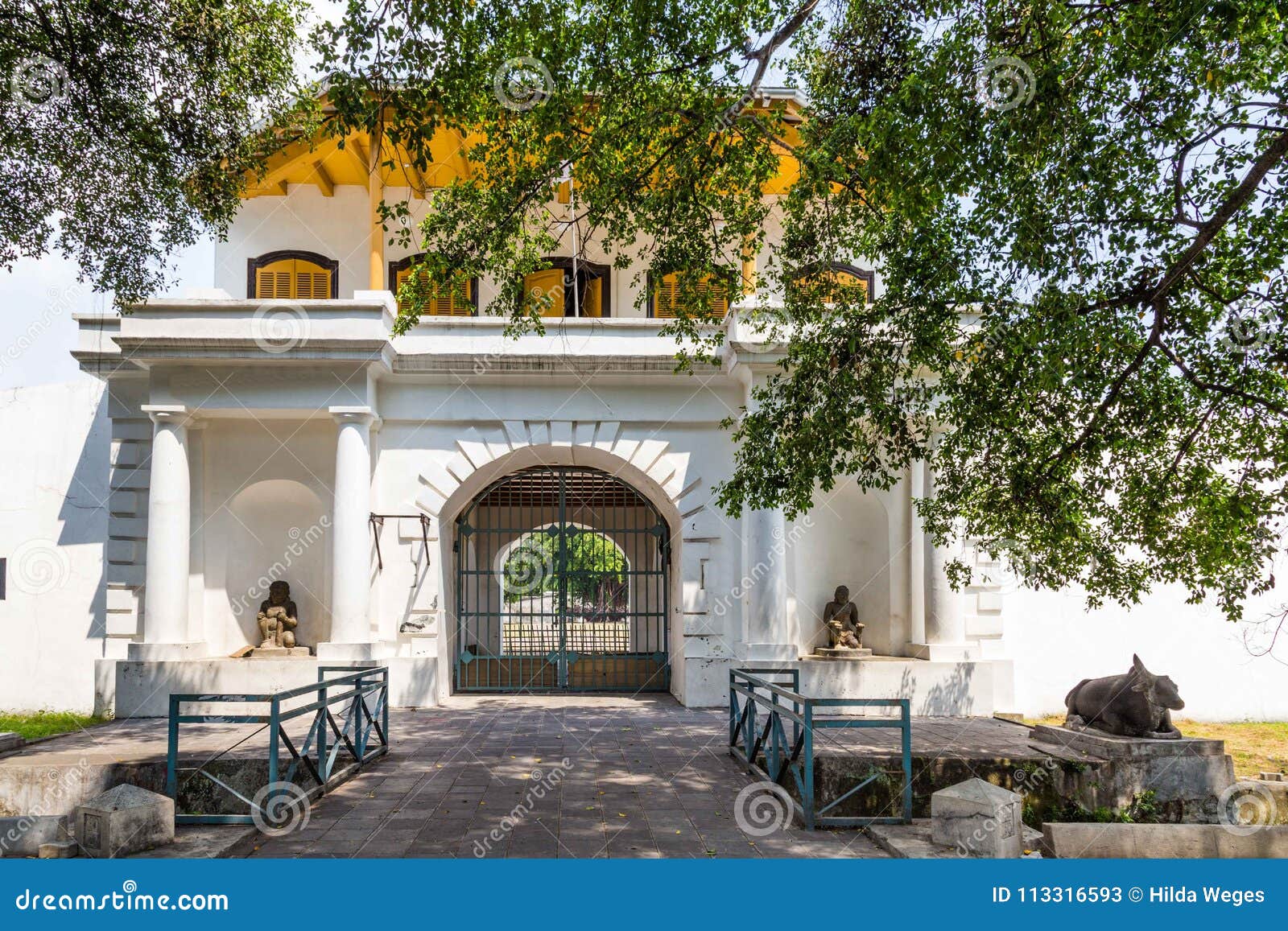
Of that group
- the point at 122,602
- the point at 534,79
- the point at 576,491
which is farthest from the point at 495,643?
the point at 534,79

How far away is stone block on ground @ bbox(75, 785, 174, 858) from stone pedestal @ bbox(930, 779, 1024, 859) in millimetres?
4931

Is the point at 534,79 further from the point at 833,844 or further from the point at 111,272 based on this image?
the point at 833,844

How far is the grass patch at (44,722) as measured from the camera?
38.6ft

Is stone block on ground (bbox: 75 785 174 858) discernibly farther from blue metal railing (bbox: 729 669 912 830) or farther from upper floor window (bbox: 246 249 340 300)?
upper floor window (bbox: 246 249 340 300)

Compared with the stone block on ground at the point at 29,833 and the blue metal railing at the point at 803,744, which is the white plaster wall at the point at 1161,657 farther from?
the stone block on ground at the point at 29,833

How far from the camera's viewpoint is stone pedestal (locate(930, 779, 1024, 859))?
6.11 metres

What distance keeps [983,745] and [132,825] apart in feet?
24.6

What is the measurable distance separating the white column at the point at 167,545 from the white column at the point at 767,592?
716 cm

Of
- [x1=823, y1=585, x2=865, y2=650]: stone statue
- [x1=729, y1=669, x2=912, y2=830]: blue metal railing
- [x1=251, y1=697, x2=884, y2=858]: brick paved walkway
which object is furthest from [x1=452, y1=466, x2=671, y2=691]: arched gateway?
[x1=729, y1=669, x2=912, y2=830]: blue metal railing

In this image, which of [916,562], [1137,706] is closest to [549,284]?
[916,562]

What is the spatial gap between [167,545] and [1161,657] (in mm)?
13118

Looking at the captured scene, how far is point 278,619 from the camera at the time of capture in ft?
44.0

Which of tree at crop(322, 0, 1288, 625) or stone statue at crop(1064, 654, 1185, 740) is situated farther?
stone statue at crop(1064, 654, 1185, 740)

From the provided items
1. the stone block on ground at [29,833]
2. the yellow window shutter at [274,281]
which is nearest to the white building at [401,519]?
the yellow window shutter at [274,281]
